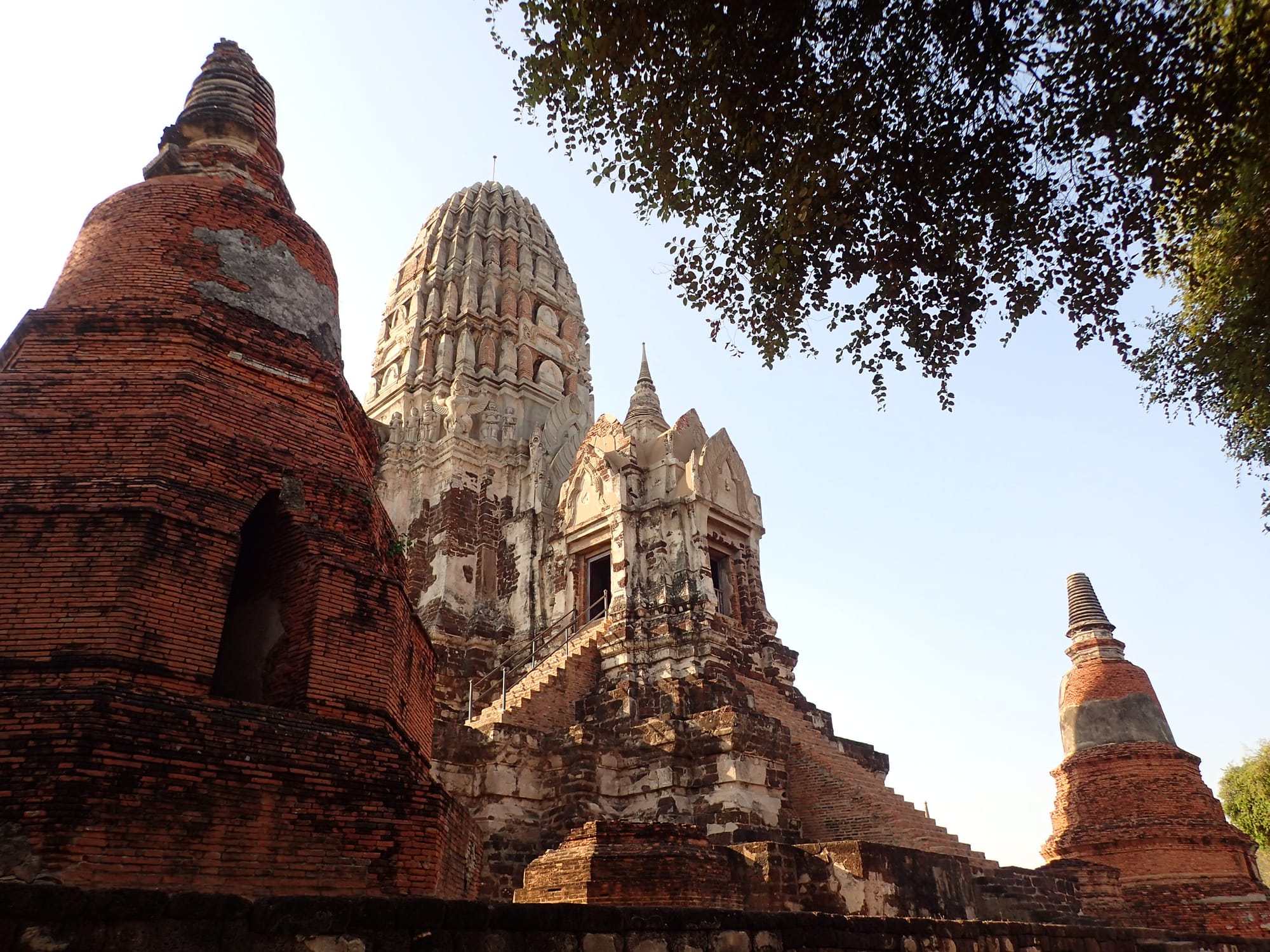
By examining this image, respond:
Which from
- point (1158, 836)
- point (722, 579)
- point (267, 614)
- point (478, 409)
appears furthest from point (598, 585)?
point (267, 614)

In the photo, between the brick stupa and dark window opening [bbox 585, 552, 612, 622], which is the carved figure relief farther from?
the brick stupa

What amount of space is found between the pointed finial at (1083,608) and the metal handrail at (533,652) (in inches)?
395

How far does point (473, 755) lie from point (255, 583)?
27.2 feet

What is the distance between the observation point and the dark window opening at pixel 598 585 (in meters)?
21.2

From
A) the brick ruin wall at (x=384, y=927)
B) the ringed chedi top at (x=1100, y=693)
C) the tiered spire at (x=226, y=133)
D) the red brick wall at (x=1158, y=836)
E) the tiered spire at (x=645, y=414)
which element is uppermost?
the tiered spire at (x=645, y=414)

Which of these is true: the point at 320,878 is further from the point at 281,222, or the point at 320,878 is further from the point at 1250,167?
the point at 1250,167

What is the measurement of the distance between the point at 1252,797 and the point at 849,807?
21.4 meters

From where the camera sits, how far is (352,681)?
6441 millimetres

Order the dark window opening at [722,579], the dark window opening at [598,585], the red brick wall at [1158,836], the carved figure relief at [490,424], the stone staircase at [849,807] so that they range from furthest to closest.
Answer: the carved figure relief at [490,424]
the dark window opening at [598,585]
the dark window opening at [722,579]
the red brick wall at [1158,836]
the stone staircase at [849,807]

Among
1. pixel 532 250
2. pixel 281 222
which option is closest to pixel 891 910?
pixel 281 222

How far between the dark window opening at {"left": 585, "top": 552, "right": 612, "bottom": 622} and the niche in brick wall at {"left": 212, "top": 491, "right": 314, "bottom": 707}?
45.5ft

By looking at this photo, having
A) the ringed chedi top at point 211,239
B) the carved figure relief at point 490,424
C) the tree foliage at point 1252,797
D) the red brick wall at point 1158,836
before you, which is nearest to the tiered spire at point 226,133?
the ringed chedi top at point 211,239

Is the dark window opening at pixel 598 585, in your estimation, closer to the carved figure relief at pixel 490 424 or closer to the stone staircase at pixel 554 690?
the stone staircase at pixel 554 690

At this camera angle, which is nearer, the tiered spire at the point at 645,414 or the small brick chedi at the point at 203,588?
the small brick chedi at the point at 203,588
